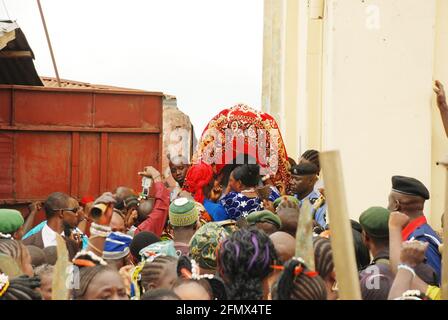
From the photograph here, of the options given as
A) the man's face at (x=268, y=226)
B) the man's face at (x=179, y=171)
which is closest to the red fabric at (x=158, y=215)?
the man's face at (x=179, y=171)

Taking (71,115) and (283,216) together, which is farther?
(71,115)

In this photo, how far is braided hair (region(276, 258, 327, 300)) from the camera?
3730 mm

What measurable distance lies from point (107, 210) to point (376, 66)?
3285 mm

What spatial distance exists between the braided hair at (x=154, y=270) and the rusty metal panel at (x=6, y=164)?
22.9ft

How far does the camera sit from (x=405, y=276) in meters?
4.36

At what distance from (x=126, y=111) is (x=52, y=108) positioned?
0.96 metres

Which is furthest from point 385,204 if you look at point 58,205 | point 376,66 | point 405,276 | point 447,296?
point 447,296

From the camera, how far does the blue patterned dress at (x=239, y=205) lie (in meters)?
7.31

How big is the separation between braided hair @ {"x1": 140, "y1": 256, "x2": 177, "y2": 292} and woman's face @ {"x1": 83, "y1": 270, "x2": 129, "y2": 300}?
26.4 inches

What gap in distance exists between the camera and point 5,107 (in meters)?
11.9

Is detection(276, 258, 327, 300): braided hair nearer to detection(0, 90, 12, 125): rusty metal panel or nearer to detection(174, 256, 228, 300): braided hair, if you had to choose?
detection(174, 256, 228, 300): braided hair

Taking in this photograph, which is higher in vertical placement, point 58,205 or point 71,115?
point 71,115
